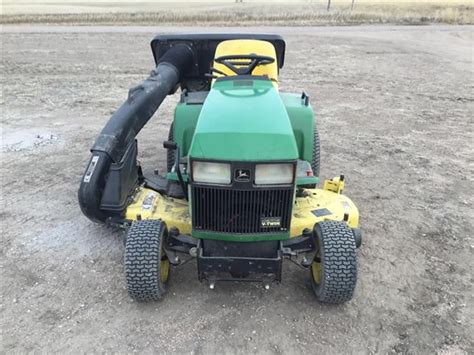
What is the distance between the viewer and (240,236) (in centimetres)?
359

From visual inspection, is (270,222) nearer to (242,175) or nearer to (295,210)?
(242,175)

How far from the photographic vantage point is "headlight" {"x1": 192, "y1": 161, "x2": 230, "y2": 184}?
3371mm

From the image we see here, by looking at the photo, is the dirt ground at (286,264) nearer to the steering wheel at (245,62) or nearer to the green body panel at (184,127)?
the green body panel at (184,127)

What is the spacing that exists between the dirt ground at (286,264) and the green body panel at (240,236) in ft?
1.99

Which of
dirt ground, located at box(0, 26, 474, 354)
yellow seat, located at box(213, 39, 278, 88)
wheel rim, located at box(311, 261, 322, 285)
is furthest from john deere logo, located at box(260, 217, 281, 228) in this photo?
yellow seat, located at box(213, 39, 278, 88)

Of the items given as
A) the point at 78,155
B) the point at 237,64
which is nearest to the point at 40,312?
the point at 237,64

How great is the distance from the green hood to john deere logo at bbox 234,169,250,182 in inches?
3.4

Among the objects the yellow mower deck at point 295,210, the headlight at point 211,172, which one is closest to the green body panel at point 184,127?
the yellow mower deck at point 295,210

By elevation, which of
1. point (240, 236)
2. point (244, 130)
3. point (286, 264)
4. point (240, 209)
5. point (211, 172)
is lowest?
point (286, 264)

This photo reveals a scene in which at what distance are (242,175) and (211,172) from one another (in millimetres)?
229

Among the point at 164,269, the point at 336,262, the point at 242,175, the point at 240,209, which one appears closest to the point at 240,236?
the point at 240,209

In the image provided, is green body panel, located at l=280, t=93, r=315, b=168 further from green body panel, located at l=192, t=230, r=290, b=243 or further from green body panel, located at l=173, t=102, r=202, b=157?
green body panel, located at l=192, t=230, r=290, b=243

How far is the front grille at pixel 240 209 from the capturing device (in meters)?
3.44

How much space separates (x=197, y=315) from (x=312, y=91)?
7.73 meters
